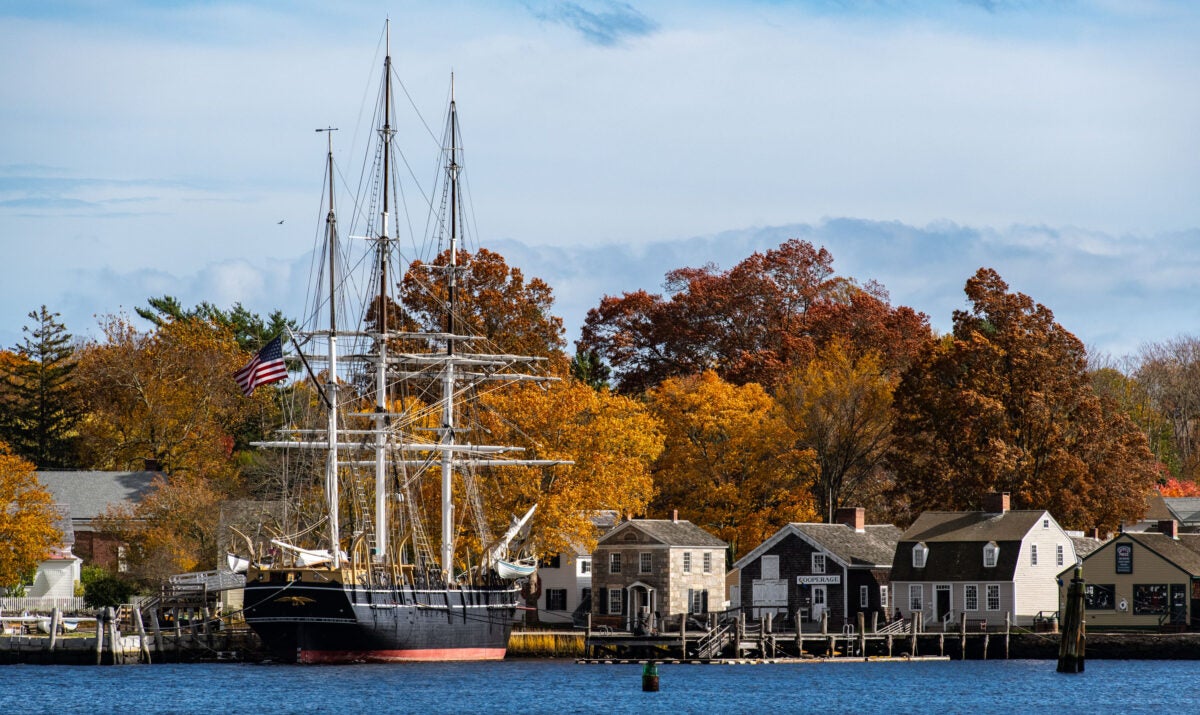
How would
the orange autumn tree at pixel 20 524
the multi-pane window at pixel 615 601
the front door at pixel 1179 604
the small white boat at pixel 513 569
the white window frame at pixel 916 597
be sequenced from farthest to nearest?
the multi-pane window at pixel 615 601
the white window frame at pixel 916 597
the front door at pixel 1179 604
the small white boat at pixel 513 569
the orange autumn tree at pixel 20 524

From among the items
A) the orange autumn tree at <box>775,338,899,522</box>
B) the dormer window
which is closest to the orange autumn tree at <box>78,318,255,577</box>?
the orange autumn tree at <box>775,338,899,522</box>

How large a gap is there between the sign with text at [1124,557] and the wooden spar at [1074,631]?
40.0ft

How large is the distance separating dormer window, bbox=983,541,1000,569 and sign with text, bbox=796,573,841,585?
7090 millimetres

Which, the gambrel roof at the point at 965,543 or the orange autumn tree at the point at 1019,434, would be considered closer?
the gambrel roof at the point at 965,543

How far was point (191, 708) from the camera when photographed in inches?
2229

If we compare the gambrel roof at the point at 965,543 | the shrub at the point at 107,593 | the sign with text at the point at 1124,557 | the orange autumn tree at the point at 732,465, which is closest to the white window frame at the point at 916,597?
the gambrel roof at the point at 965,543

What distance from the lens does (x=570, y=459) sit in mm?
84000

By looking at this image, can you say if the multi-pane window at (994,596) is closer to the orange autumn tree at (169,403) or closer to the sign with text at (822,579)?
the sign with text at (822,579)

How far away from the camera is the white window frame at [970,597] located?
8269cm

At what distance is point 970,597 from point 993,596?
3.51 feet

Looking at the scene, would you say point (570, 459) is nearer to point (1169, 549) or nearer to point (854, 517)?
point (854, 517)

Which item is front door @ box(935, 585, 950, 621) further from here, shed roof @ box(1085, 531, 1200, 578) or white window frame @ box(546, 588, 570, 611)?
white window frame @ box(546, 588, 570, 611)

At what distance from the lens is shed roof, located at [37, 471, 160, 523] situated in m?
97.9

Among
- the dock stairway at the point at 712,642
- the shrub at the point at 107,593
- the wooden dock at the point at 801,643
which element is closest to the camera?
the dock stairway at the point at 712,642
